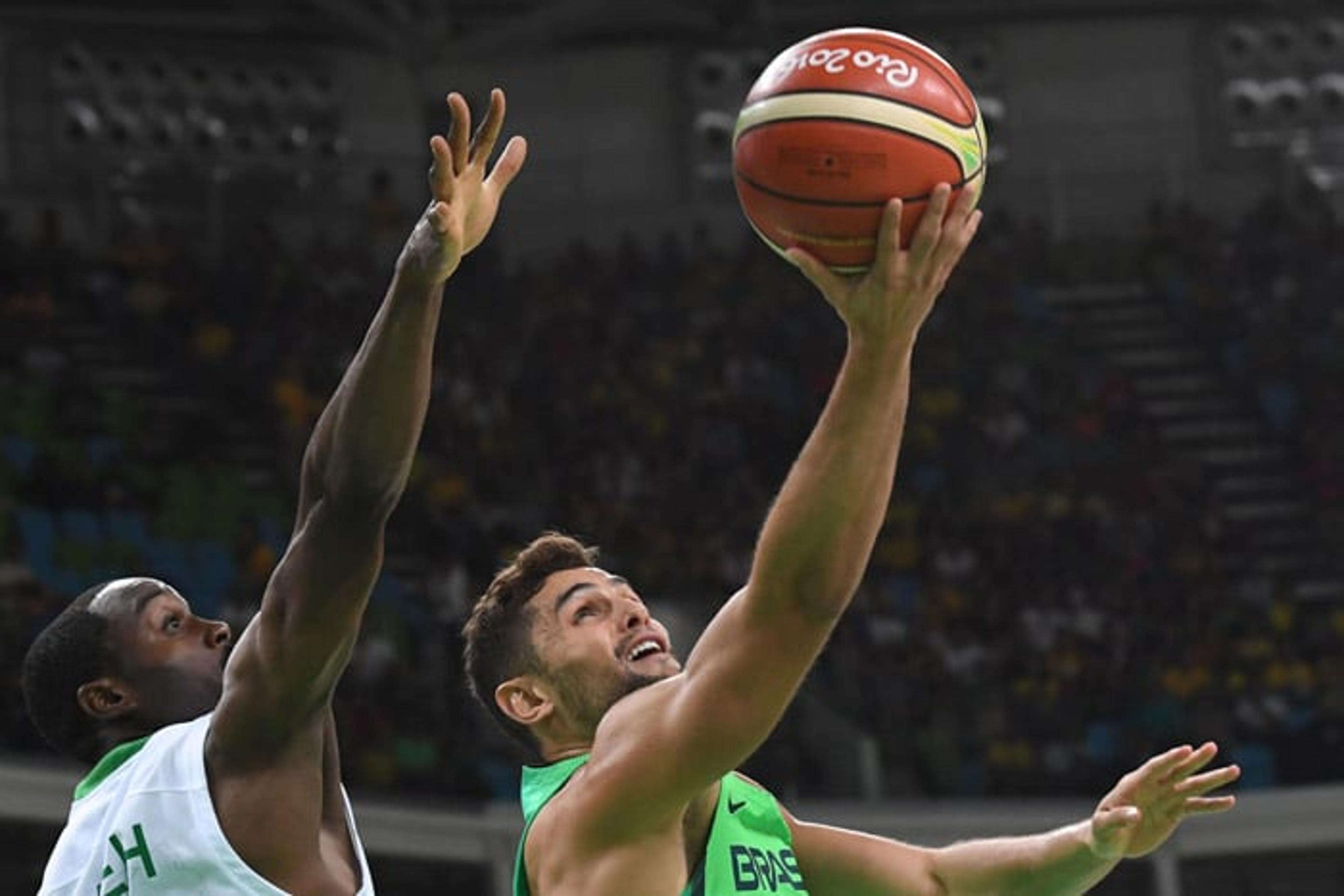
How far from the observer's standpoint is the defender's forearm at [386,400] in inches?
121

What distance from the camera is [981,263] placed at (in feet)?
62.1

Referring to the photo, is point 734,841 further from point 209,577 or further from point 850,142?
point 209,577

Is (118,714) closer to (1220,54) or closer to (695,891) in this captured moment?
(695,891)

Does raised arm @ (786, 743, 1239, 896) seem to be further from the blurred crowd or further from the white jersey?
the blurred crowd

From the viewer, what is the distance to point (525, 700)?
3926mm

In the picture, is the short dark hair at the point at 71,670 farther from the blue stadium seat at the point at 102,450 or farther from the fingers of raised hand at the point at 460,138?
the blue stadium seat at the point at 102,450

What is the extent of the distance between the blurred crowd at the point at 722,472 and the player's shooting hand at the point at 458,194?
7.98 meters

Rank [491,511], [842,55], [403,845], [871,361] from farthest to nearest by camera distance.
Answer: [491,511] → [403,845] → [842,55] → [871,361]

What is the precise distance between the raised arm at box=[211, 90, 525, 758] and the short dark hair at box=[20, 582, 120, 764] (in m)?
0.50

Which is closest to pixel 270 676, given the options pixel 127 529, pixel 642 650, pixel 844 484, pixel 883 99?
pixel 642 650

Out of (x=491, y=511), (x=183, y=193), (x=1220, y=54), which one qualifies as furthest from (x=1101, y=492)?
(x=183, y=193)

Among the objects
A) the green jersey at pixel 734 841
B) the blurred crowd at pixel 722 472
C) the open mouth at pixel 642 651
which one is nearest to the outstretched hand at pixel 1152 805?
the green jersey at pixel 734 841

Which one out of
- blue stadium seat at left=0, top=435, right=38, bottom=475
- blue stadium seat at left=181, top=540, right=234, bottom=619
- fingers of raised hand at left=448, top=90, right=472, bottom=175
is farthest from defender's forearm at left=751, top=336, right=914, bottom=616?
blue stadium seat at left=0, top=435, right=38, bottom=475

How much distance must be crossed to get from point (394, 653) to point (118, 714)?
338 inches
